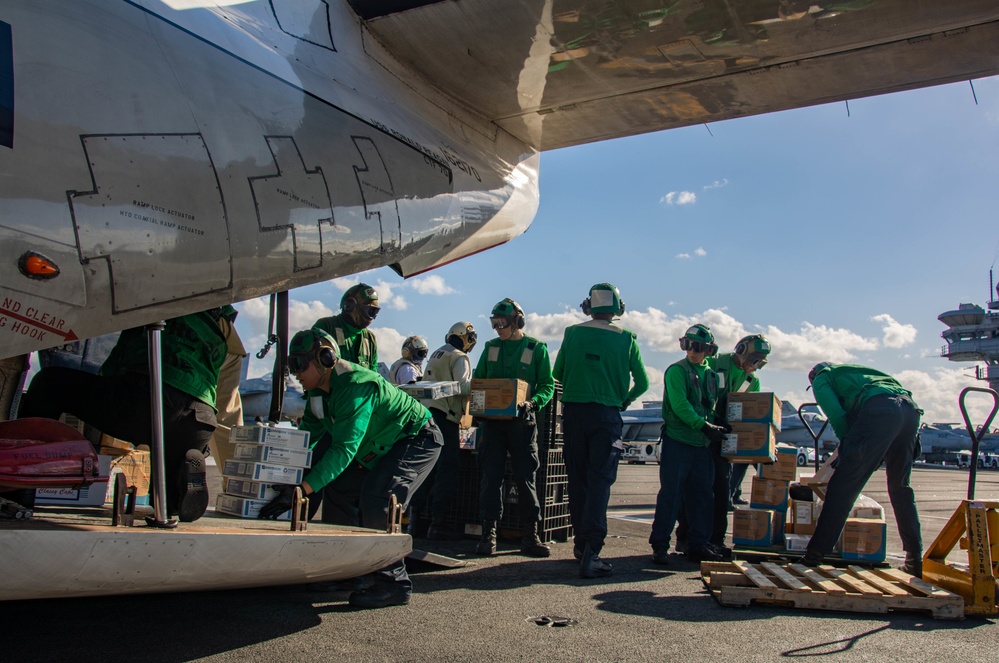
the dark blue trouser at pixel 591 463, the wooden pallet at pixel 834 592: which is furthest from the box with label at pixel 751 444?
the wooden pallet at pixel 834 592

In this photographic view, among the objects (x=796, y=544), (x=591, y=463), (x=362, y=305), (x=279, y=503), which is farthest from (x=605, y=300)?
(x=279, y=503)

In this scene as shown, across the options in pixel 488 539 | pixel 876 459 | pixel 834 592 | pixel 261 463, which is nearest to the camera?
pixel 261 463

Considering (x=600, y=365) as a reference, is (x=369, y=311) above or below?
above

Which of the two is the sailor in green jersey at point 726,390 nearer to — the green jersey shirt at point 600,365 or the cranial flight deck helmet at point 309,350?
the green jersey shirt at point 600,365

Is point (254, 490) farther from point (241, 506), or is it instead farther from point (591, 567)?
point (591, 567)

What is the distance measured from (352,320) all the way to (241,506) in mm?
1950

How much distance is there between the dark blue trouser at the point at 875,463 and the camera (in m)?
5.17

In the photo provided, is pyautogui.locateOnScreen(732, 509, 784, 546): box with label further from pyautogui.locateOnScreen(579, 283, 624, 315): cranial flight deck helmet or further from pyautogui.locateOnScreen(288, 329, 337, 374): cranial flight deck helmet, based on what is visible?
pyautogui.locateOnScreen(288, 329, 337, 374): cranial flight deck helmet

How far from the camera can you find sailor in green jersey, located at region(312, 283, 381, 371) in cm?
544

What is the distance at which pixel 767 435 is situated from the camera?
6141mm

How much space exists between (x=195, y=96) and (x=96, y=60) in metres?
0.40

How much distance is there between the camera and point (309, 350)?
163 inches

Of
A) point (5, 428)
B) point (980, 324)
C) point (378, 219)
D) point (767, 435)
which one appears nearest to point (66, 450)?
point (5, 428)

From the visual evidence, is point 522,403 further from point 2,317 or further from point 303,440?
point 2,317
